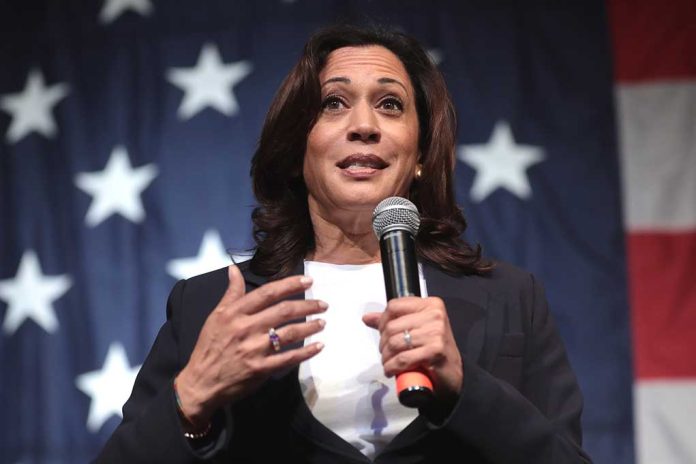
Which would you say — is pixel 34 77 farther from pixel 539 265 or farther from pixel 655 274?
pixel 655 274

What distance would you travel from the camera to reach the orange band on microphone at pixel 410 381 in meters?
1.22

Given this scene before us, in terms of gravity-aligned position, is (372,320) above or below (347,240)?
below

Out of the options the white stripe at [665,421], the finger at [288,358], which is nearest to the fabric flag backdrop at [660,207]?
the white stripe at [665,421]

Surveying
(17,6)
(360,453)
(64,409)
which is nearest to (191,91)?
(17,6)

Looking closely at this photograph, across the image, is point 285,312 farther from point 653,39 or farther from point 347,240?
point 653,39

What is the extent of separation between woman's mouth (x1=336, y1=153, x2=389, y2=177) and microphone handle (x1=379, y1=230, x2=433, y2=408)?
406mm

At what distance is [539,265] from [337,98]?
0.93 metres

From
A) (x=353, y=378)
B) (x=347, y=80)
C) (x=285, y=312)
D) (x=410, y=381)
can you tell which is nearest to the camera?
(x=410, y=381)

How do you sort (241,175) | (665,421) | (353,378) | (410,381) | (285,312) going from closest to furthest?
(410,381) < (285,312) < (353,378) < (665,421) < (241,175)

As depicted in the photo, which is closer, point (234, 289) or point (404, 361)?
point (404, 361)

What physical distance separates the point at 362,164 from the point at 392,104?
0.61 ft

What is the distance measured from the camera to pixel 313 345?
1.35 m

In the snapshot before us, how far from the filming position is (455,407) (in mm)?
1371

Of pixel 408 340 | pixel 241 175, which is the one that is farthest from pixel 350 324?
pixel 241 175
